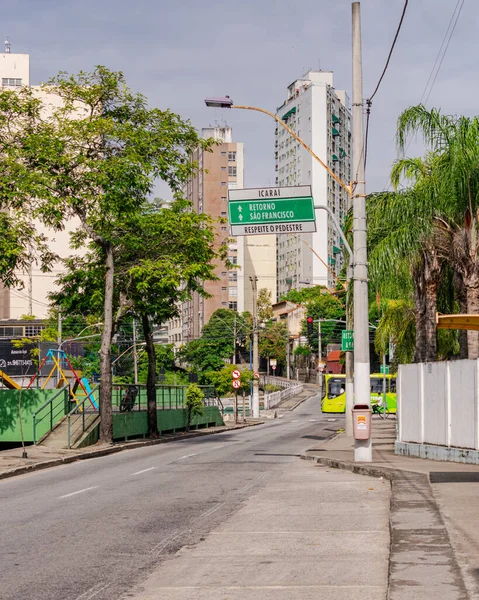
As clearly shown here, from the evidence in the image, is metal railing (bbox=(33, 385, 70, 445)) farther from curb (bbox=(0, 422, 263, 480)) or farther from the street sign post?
the street sign post

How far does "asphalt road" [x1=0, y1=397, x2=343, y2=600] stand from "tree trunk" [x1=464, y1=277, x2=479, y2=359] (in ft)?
18.3

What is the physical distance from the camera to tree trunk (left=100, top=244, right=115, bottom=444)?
105 feet

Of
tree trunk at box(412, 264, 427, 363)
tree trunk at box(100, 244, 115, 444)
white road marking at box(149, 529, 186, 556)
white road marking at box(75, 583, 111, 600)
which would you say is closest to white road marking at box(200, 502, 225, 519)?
white road marking at box(149, 529, 186, 556)

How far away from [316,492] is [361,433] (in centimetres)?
452

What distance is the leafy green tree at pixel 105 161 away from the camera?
29.9 metres

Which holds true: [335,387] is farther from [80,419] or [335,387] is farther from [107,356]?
[107,356]

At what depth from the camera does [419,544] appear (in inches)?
381

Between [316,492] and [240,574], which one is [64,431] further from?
[240,574]

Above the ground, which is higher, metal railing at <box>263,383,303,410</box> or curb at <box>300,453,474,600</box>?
curb at <box>300,453,474,600</box>

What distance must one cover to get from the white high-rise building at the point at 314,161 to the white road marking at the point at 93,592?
449 ft

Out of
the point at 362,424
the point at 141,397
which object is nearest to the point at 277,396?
the point at 141,397

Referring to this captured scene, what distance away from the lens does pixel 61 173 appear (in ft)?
98.9

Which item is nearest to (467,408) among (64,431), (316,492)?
(316,492)

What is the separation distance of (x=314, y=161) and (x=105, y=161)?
124 metres
